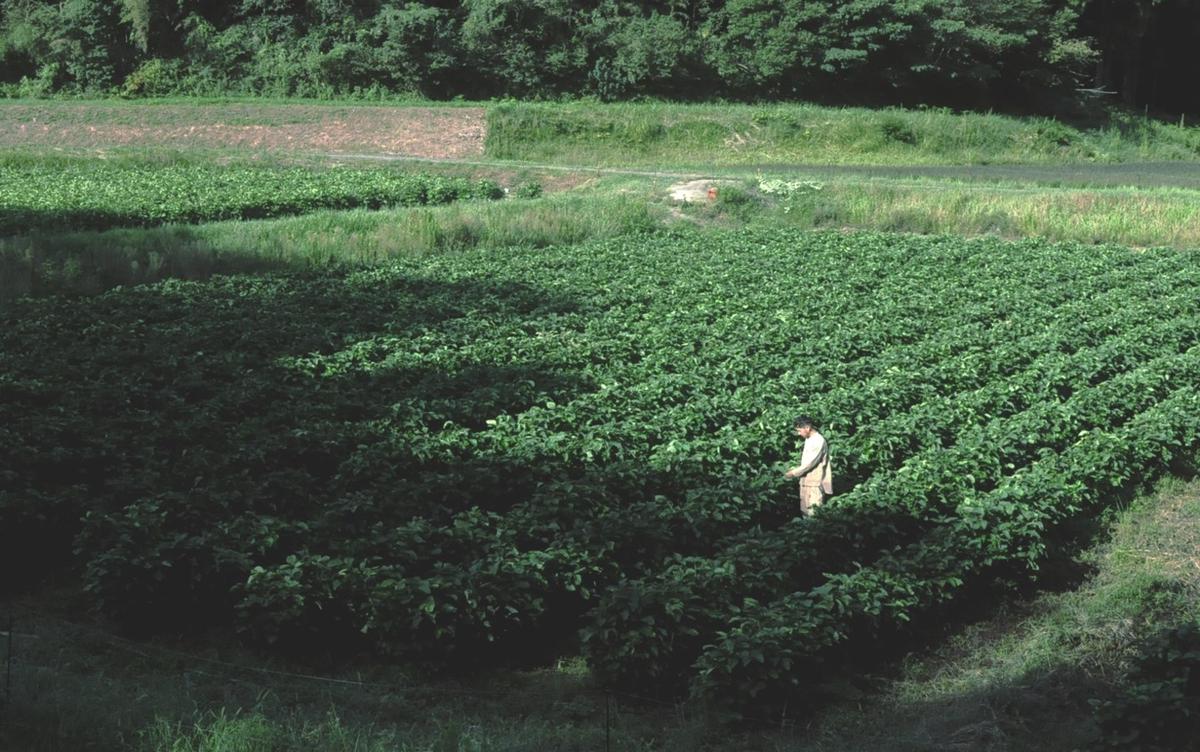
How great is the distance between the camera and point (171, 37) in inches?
2486

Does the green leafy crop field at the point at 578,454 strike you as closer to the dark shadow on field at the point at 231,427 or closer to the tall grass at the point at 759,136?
the dark shadow on field at the point at 231,427

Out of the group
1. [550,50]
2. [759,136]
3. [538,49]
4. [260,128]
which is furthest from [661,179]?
[538,49]

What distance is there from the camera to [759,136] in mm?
52969

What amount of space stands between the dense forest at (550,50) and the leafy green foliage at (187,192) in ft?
56.9

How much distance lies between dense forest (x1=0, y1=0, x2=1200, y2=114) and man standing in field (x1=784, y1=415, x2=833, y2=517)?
48591 mm

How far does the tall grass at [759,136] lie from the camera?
5053 centimetres

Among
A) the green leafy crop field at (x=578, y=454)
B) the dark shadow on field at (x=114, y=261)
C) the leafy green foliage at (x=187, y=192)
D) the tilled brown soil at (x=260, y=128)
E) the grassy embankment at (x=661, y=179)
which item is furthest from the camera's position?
the tilled brown soil at (x=260, y=128)

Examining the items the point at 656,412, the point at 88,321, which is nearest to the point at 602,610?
the point at 656,412

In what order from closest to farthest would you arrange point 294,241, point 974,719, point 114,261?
1. point 974,719
2. point 114,261
3. point 294,241

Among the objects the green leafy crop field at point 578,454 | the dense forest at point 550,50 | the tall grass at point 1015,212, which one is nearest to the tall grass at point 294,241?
the green leafy crop field at point 578,454

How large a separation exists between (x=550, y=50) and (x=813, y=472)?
166ft

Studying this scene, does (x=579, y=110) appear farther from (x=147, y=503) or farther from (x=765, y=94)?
(x=147, y=503)

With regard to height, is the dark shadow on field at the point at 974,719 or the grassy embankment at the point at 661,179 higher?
the grassy embankment at the point at 661,179

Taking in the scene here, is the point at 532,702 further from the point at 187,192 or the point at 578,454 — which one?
the point at 187,192
